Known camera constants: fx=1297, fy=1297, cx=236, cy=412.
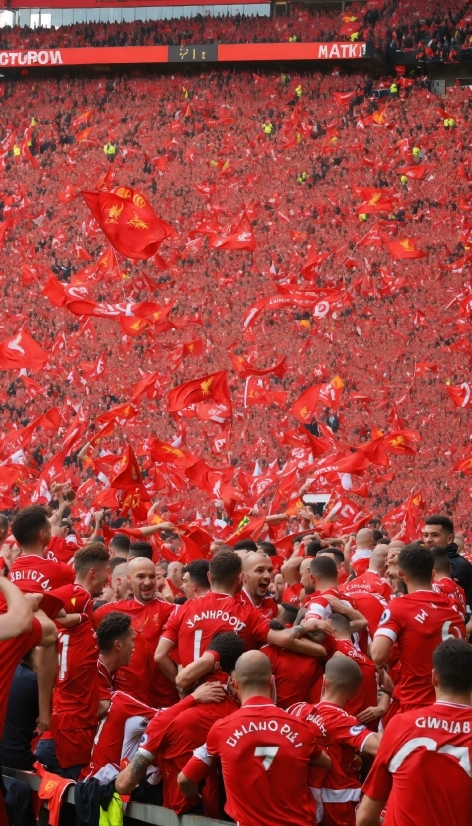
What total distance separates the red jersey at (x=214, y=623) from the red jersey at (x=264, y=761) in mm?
948

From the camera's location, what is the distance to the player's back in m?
4.64

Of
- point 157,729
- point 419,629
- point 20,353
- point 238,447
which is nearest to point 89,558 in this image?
point 157,729

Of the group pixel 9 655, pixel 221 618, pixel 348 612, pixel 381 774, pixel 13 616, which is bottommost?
pixel 348 612

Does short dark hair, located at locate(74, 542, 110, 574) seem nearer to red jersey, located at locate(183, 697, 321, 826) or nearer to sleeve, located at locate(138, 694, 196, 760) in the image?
sleeve, located at locate(138, 694, 196, 760)

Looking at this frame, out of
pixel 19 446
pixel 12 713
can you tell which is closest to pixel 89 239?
pixel 19 446

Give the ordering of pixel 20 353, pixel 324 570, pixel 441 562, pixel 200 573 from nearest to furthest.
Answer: pixel 324 570 → pixel 200 573 → pixel 441 562 → pixel 20 353

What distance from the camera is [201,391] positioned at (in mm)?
14078

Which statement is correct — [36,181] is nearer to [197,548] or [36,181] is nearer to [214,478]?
[214,478]

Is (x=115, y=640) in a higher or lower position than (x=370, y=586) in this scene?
higher

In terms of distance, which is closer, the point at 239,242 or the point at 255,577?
the point at 255,577

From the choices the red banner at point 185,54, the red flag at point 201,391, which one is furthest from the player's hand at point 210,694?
the red banner at point 185,54

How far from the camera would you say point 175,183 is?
3244 cm

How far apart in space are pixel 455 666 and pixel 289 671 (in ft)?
5.54

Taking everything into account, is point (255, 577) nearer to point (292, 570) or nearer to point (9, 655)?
point (9, 655)
